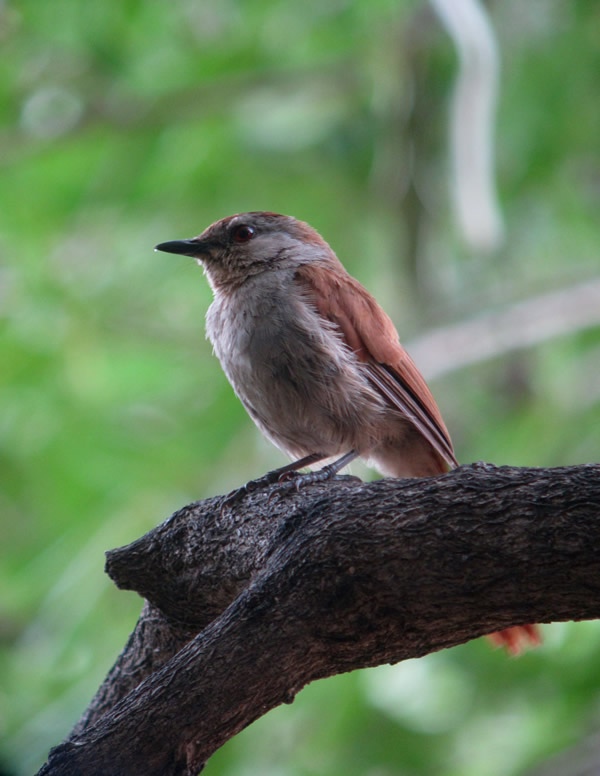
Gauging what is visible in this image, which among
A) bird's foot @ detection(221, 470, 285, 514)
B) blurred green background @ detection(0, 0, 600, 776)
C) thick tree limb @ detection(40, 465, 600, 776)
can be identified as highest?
blurred green background @ detection(0, 0, 600, 776)

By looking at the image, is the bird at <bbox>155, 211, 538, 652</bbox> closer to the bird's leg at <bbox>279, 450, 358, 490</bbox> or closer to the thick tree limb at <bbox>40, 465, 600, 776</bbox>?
the bird's leg at <bbox>279, 450, 358, 490</bbox>

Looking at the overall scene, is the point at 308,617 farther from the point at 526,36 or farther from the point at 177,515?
the point at 526,36

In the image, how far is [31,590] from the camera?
23.7 feet

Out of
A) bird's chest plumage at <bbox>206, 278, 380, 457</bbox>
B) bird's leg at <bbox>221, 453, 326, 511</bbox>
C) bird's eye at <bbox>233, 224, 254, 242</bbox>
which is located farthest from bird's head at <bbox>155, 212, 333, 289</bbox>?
bird's leg at <bbox>221, 453, 326, 511</bbox>

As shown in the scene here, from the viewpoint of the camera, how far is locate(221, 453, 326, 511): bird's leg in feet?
11.1

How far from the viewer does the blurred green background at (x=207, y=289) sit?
6.75 m

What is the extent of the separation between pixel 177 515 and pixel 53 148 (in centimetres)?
572

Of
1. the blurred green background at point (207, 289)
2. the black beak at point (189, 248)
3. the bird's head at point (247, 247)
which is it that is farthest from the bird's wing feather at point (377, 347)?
the blurred green background at point (207, 289)

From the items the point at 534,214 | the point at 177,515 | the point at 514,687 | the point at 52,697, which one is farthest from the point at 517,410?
the point at 177,515

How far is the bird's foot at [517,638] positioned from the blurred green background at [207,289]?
2.58m

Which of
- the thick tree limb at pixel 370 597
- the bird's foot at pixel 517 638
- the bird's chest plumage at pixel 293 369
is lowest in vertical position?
the thick tree limb at pixel 370 597

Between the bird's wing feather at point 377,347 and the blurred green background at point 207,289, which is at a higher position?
the blurred green background at point 207,289

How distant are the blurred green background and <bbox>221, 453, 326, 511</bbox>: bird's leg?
7.27 ft

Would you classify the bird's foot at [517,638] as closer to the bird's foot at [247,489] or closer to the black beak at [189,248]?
the bird's foot at [247,489]
